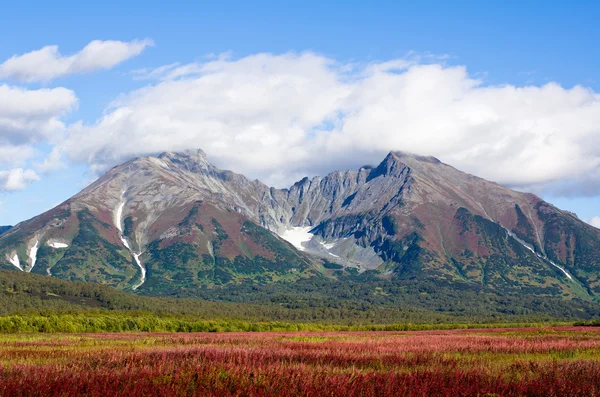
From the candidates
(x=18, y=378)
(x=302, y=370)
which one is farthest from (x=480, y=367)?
(x=18, y=378)

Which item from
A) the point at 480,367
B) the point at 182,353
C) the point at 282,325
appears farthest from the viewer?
the point at 282,325

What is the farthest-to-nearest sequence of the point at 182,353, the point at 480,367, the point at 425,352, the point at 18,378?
the point at 425,352
the point at 182,353
the point at 480,367
the point at 18,378

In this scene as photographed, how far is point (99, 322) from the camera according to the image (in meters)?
117

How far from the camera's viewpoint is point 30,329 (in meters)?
104

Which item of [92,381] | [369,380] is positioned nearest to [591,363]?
[369,380]

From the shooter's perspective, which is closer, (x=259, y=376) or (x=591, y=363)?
(x=259, y=376)

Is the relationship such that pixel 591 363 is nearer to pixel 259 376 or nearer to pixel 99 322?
pixel 259 376

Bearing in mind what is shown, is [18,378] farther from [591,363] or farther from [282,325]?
[282,325]

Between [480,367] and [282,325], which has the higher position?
[480,367]

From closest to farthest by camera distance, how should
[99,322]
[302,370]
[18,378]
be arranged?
[18,378], [302,370], [99,322]

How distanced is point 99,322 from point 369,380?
350 feet

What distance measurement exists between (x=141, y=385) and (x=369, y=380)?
698cm

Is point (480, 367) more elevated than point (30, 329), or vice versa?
point (480, 367)

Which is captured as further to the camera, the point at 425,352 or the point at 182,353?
the point at 425,352
